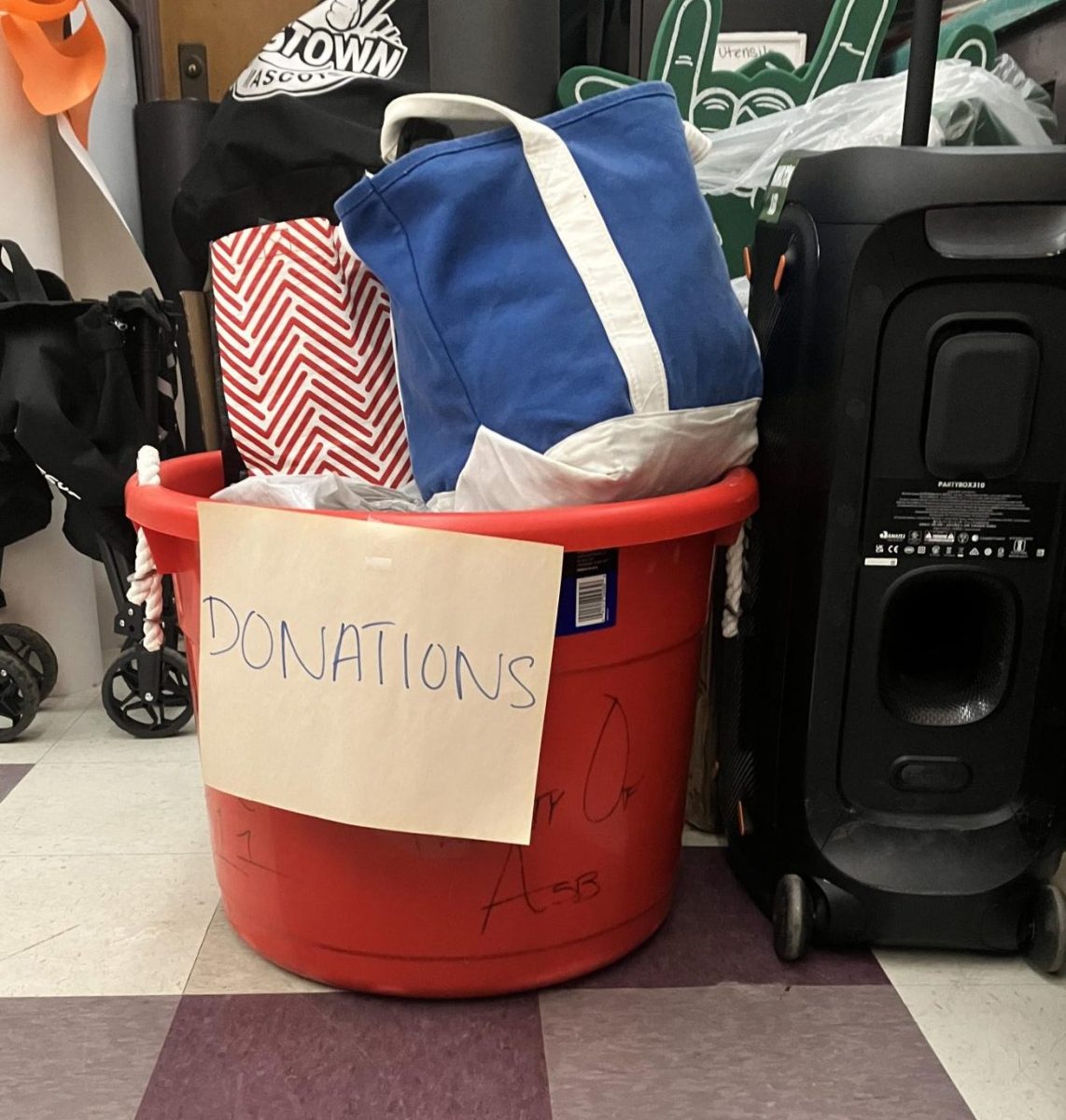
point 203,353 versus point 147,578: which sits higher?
point 203,353

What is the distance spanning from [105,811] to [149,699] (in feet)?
0.59

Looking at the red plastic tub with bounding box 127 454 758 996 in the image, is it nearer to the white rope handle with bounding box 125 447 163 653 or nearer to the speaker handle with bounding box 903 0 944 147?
the white rope handle with bounding box 125 447 163 653

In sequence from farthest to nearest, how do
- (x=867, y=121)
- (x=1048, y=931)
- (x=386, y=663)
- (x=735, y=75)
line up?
(x=735, y=75) < (x=867, y=121) < (x=1048, y=931) < (x=386, y=663)

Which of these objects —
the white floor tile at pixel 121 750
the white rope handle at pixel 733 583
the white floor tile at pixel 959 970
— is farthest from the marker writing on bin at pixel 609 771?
the white floor tile at pixel 121 750

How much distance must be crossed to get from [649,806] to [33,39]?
1056 mm

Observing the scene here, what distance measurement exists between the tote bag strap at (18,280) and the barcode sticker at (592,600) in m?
0.77

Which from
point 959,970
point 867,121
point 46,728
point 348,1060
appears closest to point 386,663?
point 348,1060

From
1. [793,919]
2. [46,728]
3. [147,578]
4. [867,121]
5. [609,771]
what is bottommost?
[46,728]

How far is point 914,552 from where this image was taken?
0.64m

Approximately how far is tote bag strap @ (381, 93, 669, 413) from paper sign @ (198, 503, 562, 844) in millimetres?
121

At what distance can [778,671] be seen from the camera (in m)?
0.70

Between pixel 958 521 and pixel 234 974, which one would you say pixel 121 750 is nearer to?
pixel 234 974

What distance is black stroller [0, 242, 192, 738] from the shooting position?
3.26 feet

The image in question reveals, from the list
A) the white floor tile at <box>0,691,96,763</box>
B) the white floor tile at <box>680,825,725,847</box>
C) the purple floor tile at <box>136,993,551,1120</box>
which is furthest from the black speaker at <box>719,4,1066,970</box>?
the white floor tile at <box>0,691,96,763</box>
